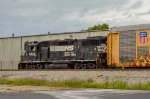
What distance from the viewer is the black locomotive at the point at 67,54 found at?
120 feet

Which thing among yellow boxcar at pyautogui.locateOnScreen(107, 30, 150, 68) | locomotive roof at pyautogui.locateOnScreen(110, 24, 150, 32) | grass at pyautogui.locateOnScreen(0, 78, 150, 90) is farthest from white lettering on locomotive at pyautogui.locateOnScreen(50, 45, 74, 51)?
grass at pyautogui.locateOnScreen(0, 78, 150, 90)

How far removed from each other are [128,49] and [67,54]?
778 cm

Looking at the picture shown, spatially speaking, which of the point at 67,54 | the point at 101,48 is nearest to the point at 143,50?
the point at 101,48

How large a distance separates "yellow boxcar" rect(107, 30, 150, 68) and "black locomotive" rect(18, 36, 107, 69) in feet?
6.21

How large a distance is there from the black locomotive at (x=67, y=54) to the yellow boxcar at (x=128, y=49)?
189cm

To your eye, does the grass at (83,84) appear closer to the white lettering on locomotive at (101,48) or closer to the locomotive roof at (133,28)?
the locomotive roof at (133,28)

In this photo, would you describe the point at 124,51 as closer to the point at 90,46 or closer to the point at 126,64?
the point at 126,64

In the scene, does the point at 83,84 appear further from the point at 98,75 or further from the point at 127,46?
the point at 127,46

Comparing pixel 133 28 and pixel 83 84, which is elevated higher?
pixel 133 28

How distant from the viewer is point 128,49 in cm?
3309

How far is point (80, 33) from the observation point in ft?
170

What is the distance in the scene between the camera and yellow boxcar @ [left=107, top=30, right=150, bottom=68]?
3195 centimetres

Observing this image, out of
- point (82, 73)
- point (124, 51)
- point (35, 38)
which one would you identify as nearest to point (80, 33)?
point (35, 38)

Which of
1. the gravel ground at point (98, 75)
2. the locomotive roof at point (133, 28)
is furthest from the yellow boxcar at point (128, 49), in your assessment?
the gravel ground at point (98, 75)
